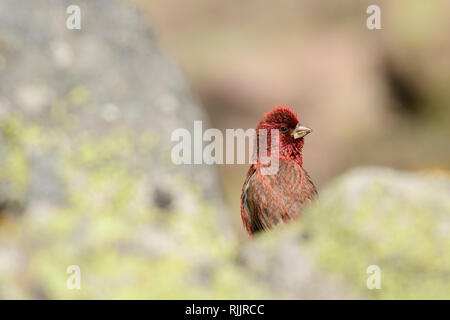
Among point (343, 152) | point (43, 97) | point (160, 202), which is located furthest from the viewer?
point (343, 152)

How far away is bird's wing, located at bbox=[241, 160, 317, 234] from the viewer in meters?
4.73

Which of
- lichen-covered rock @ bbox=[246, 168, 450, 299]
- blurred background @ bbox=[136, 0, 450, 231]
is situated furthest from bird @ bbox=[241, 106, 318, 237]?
blurred background @ bbox=[136, 0, 450, 231]

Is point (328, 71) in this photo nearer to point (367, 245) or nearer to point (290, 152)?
point (290, 152)

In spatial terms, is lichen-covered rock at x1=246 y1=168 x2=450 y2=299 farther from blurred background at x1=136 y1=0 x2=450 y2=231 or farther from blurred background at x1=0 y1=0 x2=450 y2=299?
blurred background at x1=136 y1=0 x2=450 y2=231

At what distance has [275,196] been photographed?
15.6ft

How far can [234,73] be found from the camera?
13898 mm

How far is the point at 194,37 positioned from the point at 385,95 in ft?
14.9

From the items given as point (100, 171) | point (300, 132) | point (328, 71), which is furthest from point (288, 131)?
point (328, 71)

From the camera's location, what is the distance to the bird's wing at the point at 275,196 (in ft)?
15.5

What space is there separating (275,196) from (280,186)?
0.34ft

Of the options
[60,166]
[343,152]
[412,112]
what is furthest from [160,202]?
[412,112]

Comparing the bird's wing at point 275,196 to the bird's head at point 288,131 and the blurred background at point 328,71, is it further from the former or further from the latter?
the blurred background at point 328,71

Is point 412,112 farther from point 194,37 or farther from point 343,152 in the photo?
point 194,37
